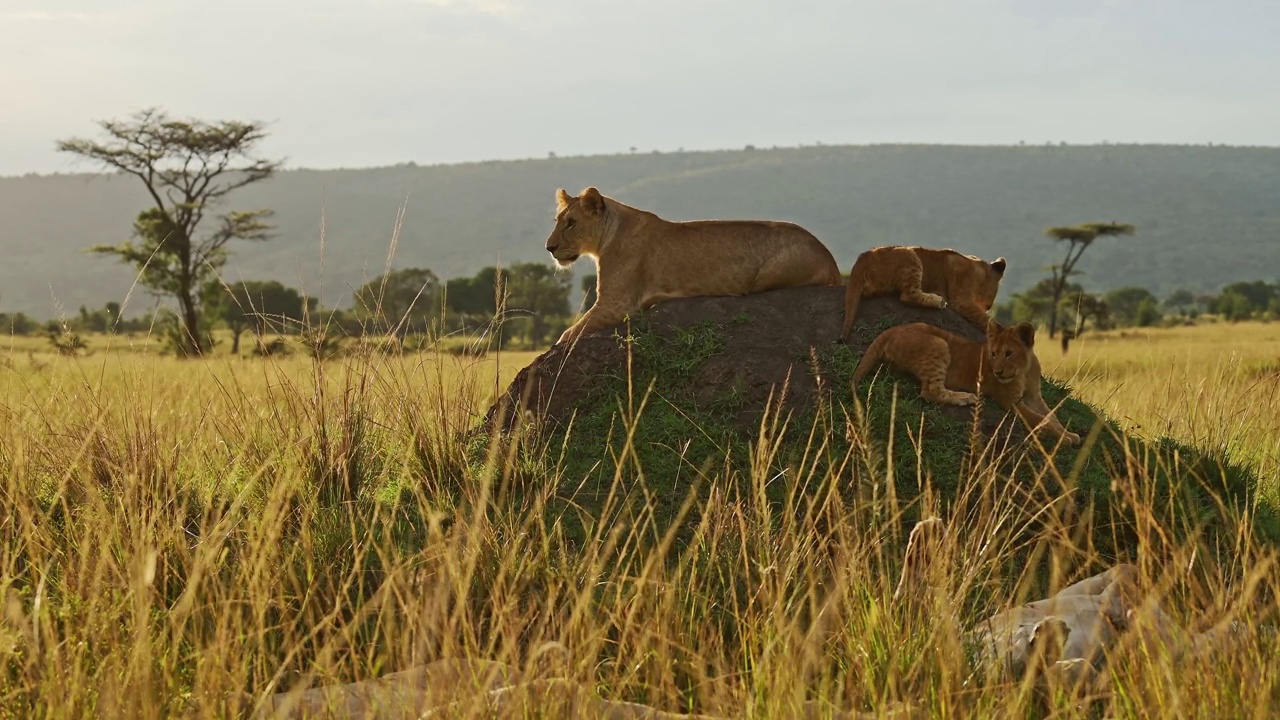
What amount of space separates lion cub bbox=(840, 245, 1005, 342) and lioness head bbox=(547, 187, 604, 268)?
4.83 feet

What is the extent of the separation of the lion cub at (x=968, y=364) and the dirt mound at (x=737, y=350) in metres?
0.12

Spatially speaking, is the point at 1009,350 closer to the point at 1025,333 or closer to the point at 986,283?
the point at 1025,333

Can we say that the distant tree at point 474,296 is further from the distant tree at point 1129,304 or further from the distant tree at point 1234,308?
the distant tree at point 1234,308

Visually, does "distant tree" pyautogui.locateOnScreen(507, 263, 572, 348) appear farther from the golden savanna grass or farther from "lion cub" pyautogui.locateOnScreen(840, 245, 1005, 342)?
the golden savanna grass

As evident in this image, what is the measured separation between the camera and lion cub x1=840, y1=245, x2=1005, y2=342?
21.2 ft

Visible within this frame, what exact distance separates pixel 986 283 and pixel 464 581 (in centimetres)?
430

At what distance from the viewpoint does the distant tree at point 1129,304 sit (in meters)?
49.7

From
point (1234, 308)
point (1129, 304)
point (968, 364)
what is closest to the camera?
point (968, 364)

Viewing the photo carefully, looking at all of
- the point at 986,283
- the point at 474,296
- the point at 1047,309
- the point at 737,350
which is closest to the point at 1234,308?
the point at 1047,309

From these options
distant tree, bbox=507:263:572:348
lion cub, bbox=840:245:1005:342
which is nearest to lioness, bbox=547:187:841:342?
lion cub, bbox=840:245:1005:342

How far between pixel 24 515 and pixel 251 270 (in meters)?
147

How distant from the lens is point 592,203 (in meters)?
6.96

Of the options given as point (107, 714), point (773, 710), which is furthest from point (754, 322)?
point (107, 714)

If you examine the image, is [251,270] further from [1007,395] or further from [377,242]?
[1007,395]
